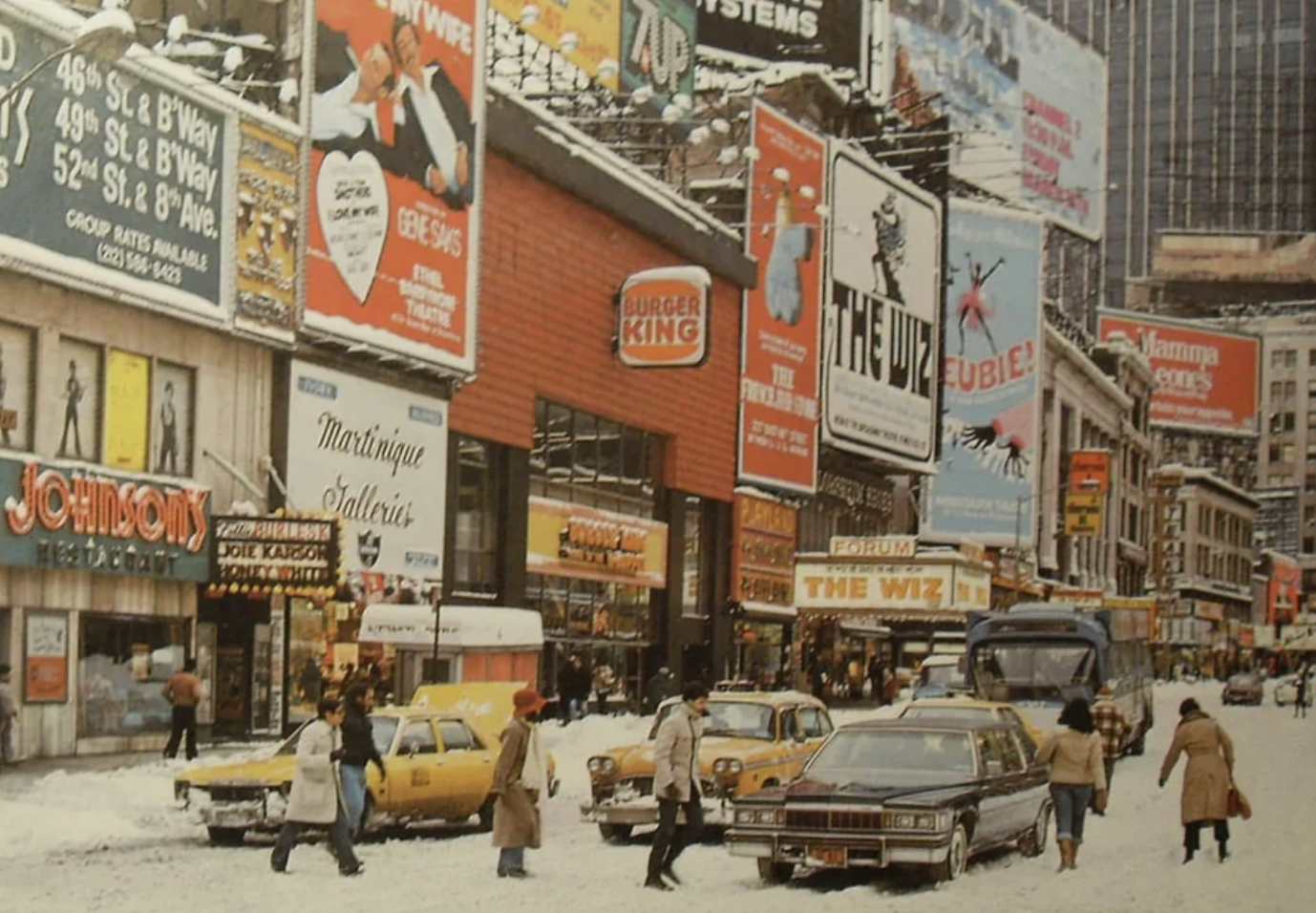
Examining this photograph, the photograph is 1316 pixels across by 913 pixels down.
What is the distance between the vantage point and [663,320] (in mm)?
54750

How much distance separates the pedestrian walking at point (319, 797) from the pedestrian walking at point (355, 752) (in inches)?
19.9

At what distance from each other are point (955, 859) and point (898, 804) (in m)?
0.80

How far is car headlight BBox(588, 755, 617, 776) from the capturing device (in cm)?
2252

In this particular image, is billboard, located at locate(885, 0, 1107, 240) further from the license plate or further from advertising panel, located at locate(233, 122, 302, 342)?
the license plate

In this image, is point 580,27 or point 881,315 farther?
point 881,315

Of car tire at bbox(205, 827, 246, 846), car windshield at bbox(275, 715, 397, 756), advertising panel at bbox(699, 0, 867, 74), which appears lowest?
car tire at bbox(205, 827, 246, 846)

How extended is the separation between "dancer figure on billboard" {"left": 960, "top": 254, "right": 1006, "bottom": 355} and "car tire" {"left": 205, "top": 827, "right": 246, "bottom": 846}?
78.2m

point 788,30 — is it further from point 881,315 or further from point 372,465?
point 372,465

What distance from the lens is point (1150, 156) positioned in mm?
193750

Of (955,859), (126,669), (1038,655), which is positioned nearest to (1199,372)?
(1038,655)

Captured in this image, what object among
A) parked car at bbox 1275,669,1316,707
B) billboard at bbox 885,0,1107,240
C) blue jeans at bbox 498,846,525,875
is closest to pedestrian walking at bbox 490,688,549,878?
blue jeans at bbox 498,846,525,875

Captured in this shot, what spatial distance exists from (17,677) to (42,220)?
21.6ft

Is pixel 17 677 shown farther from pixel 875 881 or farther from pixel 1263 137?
pixel 1263 137

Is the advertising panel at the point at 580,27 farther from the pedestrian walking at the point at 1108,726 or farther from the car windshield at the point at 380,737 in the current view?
the car windshield at the point at 380,737
